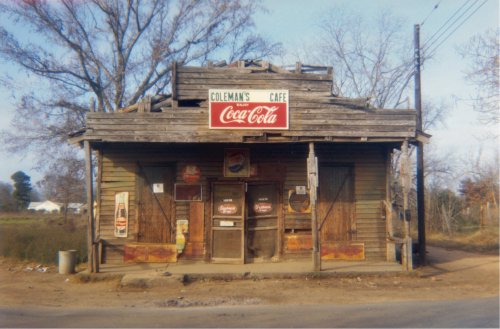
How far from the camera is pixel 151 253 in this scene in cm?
1478

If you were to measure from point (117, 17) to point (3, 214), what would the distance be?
1273 cm

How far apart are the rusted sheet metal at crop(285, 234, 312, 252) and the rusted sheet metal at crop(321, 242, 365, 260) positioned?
1.44 feet

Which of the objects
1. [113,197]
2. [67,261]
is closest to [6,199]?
[67,261]

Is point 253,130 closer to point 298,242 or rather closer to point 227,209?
point 227,209

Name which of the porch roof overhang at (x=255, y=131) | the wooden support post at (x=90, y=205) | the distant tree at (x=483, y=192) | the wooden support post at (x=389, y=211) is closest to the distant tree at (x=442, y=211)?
the distant tree at (x=483, y=192)

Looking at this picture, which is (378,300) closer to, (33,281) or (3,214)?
(33,281)

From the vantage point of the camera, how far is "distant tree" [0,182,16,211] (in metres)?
30.1

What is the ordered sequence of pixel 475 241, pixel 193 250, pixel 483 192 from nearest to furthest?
pixel 193 250, pixel 475 241, pixel 483 192

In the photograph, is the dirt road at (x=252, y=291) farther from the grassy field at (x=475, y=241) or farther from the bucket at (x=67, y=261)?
the grassy field at (x=475, y=241)

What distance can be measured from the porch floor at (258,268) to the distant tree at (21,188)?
21994mm

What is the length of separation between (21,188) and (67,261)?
73.9 ft

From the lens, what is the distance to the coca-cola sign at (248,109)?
1354cm

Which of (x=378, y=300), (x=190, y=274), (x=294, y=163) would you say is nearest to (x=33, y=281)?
(x=190, y=274)

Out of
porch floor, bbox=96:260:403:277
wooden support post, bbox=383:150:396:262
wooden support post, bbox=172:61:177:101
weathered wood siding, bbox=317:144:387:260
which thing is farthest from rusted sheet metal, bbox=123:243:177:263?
wooden support post, bbox=383:150:396:262
